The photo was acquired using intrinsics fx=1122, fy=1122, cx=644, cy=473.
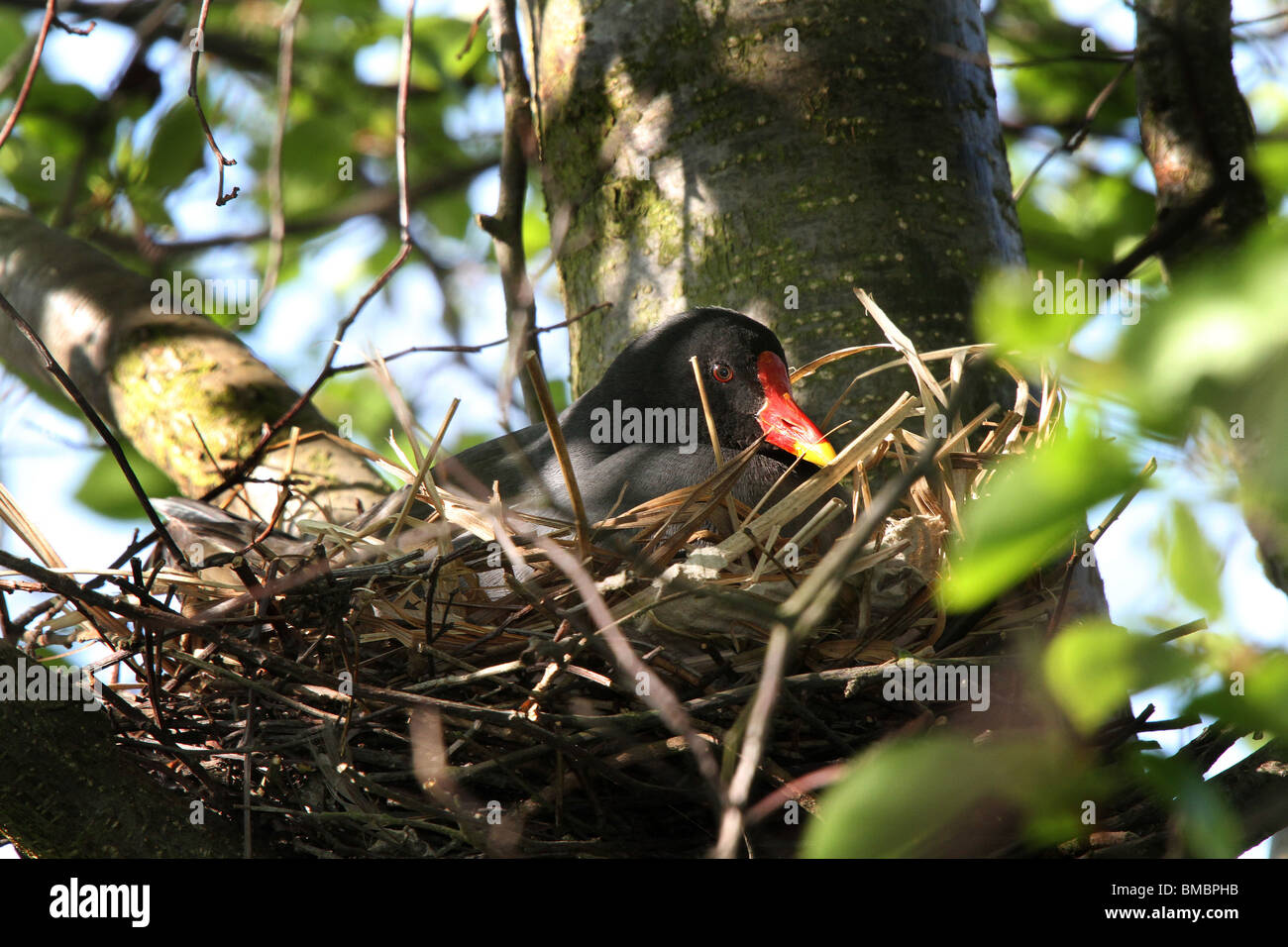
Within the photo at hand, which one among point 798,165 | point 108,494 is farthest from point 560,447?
point 108,494

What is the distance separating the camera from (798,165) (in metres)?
2.66

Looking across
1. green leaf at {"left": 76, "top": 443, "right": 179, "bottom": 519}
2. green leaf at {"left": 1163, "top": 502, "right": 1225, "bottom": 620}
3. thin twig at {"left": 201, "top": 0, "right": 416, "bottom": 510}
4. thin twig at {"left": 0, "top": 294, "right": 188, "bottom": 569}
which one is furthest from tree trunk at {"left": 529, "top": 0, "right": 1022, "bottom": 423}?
green leaf at {"left": 1163, "top": 502, "right": 1225, "bottom": 620}

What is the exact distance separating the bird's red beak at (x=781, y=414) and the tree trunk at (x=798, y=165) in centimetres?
13

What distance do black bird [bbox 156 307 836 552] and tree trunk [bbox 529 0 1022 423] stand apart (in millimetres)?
157

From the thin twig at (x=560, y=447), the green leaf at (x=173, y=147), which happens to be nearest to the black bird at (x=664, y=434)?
the thin twig at (x=560, y=447)

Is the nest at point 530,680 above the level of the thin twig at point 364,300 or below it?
below

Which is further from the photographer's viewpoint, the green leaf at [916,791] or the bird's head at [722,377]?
the bird's head at [722,377]

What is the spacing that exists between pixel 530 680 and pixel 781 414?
1.04 m

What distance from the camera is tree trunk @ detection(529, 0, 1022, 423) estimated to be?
2.62 m

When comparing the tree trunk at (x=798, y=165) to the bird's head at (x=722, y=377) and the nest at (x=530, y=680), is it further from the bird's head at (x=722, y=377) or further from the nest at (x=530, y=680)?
the nest at (x=530, y=680)

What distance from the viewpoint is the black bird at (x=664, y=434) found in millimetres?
2467

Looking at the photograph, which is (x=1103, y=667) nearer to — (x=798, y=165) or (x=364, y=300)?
(x=364, y=300)

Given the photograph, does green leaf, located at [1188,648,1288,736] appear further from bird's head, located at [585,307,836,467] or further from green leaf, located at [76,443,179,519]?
green leaf, located at [76,443,179,519]
